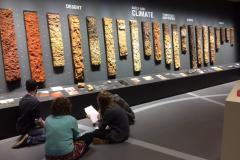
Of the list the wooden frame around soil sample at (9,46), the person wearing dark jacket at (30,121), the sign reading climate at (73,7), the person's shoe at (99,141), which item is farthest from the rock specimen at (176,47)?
the person wearing dark jacket at (30,121)

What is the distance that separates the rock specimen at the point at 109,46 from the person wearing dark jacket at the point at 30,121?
8.95ft

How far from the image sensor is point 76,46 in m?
6.38

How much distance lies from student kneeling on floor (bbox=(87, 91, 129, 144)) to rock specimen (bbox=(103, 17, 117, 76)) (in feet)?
8.70

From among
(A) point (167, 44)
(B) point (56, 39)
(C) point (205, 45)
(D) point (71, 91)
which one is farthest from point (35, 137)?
(C) point (205, 45)

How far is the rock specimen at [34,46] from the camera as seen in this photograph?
18.5 feet

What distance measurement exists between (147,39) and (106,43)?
150cm

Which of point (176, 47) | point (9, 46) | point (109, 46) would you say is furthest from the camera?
point (176, 47)

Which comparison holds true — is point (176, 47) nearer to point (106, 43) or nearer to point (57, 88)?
point (106, 43)

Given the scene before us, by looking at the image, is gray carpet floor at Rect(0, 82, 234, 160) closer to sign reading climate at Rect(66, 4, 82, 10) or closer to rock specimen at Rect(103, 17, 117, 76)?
rock specimen at Rect(103, 17, 117, 76)

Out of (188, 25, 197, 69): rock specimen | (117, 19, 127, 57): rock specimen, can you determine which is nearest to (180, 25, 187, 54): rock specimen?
(188, 25, 197, 69): rock specimen

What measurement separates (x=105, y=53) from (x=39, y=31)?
172cm

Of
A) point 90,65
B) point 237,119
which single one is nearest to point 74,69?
point 90,65

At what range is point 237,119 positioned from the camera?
6.56ft

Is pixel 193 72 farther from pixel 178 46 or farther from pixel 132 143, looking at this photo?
pixel 132 143
